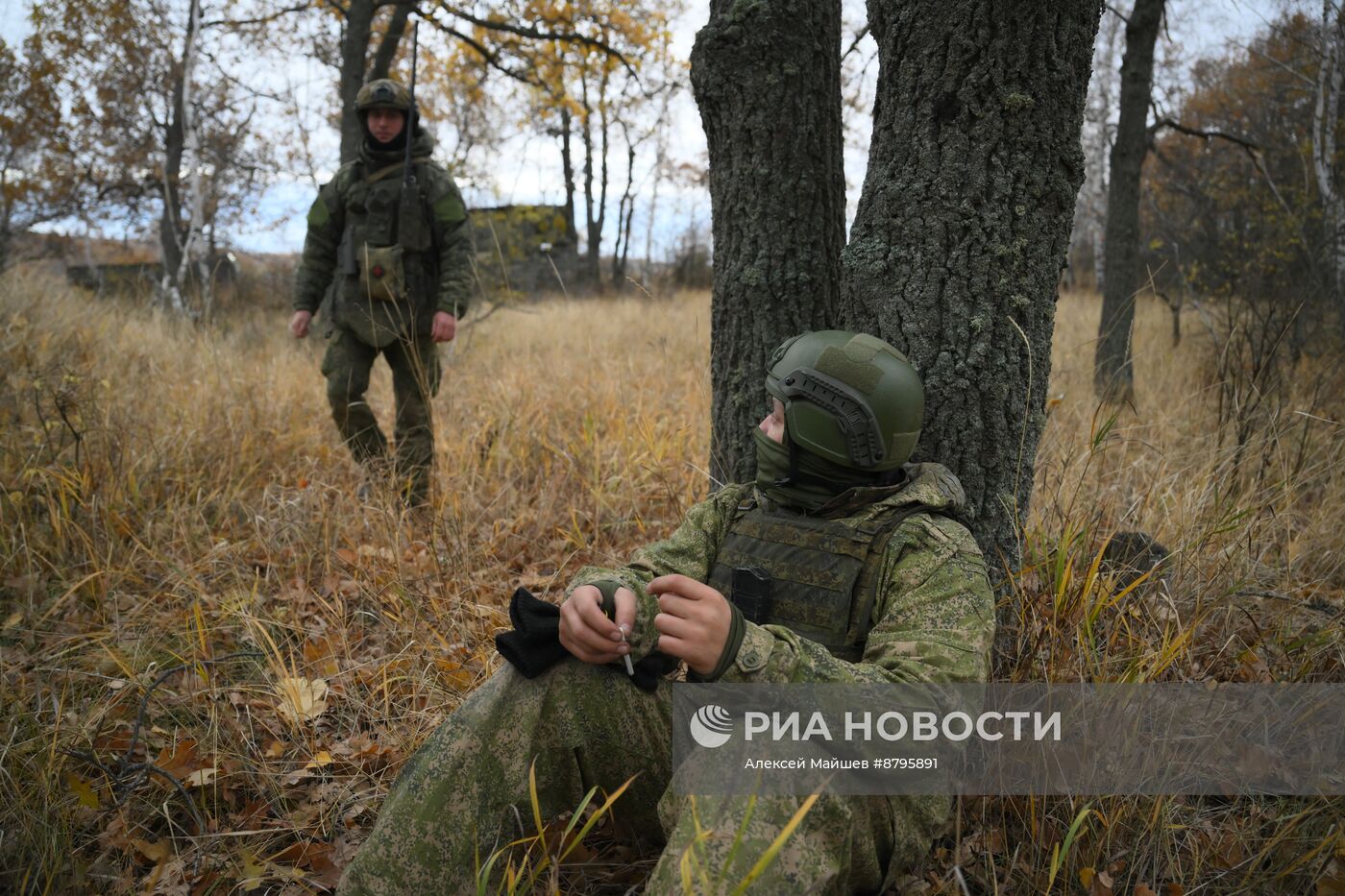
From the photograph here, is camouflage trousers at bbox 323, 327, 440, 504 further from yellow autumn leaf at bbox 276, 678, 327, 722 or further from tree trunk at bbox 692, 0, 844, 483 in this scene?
tree trunk at bbox 692, 0, 844, 483

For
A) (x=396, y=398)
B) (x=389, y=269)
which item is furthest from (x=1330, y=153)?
(x=396, y=398)

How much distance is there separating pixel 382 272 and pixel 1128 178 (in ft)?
18.3

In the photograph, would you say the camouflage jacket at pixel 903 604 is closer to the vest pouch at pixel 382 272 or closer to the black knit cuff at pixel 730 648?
the black knit cuff at pixel 730 648

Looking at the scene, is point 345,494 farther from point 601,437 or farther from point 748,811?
point 748,811

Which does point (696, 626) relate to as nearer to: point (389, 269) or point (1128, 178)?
point (389, 269)

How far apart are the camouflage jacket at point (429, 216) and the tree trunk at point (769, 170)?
1.96 metres

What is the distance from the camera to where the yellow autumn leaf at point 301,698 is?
225 cm

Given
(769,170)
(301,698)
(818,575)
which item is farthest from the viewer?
(769,170)

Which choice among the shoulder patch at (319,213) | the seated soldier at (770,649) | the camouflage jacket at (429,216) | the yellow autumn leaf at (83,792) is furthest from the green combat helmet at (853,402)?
the shoulder patch at (319,213)

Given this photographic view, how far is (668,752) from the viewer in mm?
1576

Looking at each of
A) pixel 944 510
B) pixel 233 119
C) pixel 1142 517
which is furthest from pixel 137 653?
pixel 233 119

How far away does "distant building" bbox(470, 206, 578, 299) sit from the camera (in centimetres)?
1153

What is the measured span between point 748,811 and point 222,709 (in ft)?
5.63

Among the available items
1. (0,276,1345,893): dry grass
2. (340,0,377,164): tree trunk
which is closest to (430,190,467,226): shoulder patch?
(0,276,1345,893): dry grass
